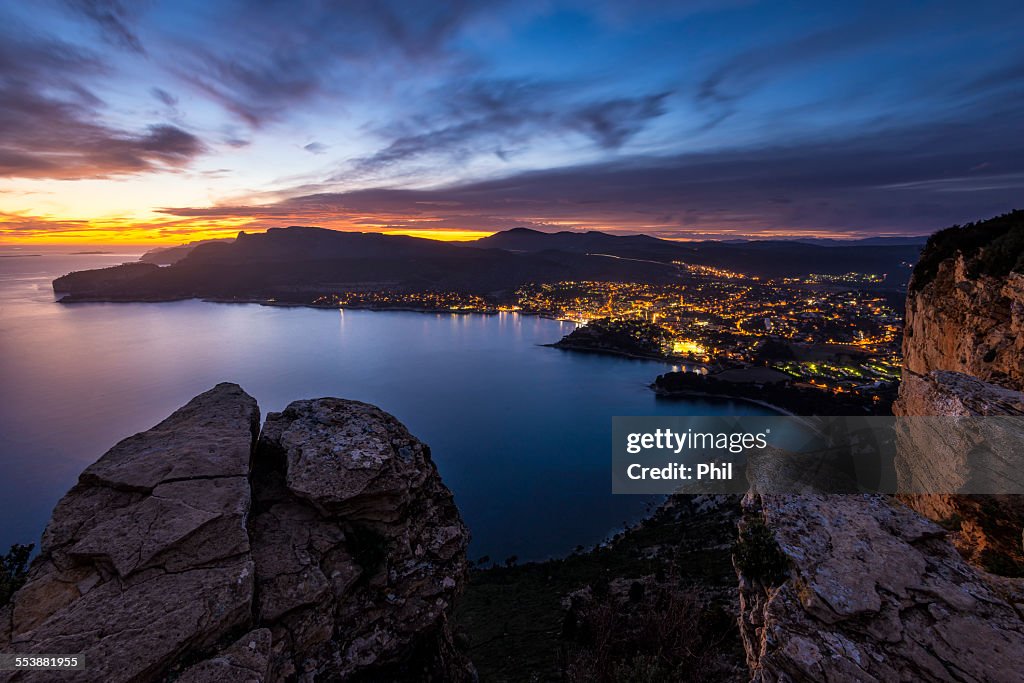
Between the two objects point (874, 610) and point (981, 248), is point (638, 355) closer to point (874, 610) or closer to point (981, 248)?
point (981, 248)

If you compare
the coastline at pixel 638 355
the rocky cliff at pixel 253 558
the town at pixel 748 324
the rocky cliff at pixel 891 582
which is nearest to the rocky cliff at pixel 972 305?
the rocky cliff at pixel 891 582

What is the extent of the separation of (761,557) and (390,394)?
7666 centimetres

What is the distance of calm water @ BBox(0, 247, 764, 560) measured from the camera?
146 ft

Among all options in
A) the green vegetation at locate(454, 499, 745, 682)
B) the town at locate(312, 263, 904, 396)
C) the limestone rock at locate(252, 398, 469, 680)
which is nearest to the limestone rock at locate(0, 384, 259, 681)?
the limestone rock at locate(252, 398, 469, 680)

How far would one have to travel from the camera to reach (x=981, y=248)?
1279cm

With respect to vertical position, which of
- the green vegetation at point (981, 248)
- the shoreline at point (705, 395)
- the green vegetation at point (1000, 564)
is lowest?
the shoreline at point (705, 395)

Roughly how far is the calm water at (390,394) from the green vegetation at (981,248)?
31116 mm

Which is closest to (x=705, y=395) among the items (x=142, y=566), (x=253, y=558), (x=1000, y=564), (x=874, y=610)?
(x=1000, y=564)

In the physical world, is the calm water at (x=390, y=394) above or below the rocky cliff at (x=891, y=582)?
below

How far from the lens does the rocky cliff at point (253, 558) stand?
5.10 meters

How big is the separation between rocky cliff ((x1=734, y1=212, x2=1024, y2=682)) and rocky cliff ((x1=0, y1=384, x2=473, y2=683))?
5188 mm

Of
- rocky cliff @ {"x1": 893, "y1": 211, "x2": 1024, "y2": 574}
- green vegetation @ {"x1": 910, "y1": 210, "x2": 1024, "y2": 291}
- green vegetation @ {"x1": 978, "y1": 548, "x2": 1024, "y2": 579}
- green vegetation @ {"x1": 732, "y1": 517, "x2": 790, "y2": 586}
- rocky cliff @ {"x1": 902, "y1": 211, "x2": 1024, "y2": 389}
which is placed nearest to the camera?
green vegetation @ {"x1": 732, "y1": 517, "x2": 790, "y2": 586}

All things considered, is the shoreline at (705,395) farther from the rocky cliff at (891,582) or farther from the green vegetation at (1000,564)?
the green vegetation at (1000,564)

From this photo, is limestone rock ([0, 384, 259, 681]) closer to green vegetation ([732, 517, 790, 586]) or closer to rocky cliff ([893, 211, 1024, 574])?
green vegetation ([732, 517, 790, 586])
